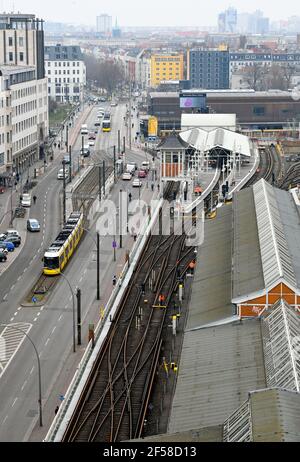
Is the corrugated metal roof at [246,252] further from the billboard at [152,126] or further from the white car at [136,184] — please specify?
the billboard at [152,126]

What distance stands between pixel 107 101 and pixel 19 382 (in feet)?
376

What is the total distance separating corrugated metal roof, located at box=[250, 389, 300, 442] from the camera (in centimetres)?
1748

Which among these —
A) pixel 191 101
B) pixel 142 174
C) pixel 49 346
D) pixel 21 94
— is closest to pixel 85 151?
pixel 21 94

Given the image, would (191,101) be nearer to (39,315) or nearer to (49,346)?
(39,315)

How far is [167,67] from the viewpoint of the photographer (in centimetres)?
16775

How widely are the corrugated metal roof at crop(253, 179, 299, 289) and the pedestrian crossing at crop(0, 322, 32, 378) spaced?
801cm

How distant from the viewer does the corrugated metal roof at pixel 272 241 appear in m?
29.2

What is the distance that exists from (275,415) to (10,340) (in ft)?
55.2

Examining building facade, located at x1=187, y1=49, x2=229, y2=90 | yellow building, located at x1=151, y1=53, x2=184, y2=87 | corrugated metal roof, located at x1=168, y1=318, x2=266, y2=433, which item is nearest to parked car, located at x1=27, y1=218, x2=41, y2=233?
corrugated metal roof, located at x1=168, y1=318, x2=266, y2=433

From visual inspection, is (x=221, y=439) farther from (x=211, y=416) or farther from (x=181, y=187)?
(x=181, y=187)

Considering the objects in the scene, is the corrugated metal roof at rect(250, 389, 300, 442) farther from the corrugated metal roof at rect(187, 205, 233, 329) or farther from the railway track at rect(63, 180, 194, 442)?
the corrugated metal roof at rect(187, 205, 233, 329)

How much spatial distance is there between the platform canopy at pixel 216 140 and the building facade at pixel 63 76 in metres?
67.0

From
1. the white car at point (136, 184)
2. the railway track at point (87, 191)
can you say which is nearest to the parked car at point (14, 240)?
the railway track at point (87, 191)

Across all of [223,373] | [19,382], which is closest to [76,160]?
[19,382]
